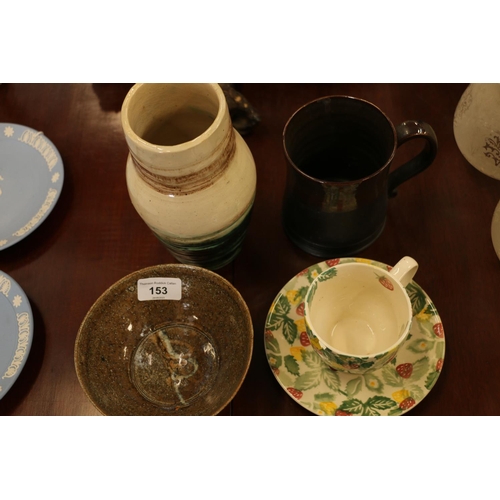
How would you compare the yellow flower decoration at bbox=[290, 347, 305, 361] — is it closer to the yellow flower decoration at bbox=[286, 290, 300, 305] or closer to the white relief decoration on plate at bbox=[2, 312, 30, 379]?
the yellow flower decoration at bbox=[286, 290, 300, 305]

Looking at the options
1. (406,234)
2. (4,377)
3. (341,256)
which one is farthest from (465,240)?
(4,377)

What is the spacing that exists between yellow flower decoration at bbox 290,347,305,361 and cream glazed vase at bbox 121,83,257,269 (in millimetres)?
156

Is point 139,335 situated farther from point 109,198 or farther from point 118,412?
point 109,198

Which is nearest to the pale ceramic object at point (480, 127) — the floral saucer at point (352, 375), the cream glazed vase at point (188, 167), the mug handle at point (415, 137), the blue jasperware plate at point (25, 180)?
the mug handle at point (415, 137)

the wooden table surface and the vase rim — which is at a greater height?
the vase rim

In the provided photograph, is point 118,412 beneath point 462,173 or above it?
beneath

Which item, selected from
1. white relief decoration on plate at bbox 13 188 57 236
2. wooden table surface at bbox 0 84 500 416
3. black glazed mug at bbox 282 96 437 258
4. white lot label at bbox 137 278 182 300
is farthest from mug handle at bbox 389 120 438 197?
white relief decoration on plate at bbox 13 188 57 236

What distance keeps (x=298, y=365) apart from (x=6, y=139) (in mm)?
600

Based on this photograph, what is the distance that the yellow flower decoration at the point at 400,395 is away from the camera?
605 millimetres

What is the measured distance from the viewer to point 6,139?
2.81ft

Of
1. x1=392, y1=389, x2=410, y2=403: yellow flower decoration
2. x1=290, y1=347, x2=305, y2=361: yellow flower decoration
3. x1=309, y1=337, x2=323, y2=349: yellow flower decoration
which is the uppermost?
x1=309, y1=337, x2=323, y2=349: yellow flower decoration

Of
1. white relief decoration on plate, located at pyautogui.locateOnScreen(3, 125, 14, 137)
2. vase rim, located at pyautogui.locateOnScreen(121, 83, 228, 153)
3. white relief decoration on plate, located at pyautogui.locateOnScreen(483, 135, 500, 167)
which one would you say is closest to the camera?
vase rim, located at pyautogui.locateOnScreen(121, 83, 228, 153)

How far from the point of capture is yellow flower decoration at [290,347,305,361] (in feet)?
2.10

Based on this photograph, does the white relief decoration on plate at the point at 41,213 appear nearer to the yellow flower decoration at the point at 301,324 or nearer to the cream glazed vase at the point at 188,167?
the cream glazed vase at the point at 188,167
